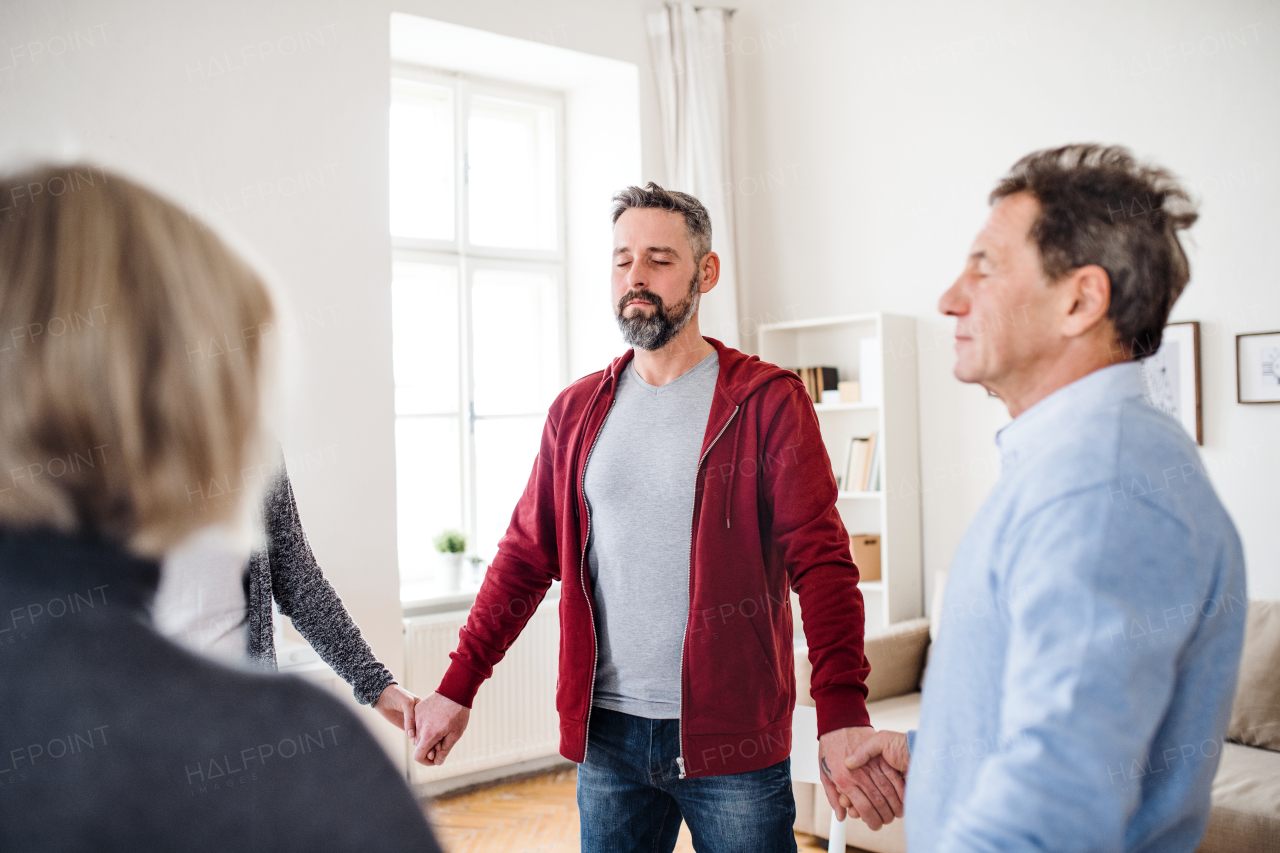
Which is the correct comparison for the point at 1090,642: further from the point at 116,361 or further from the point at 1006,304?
the point at 116,361

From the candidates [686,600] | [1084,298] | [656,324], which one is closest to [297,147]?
[656,324]

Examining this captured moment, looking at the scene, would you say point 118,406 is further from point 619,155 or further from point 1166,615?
point 619,155

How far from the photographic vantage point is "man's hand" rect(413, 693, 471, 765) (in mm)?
1759

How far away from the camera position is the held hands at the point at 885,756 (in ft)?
4.74

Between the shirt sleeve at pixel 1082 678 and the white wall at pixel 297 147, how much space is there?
9.23 feet

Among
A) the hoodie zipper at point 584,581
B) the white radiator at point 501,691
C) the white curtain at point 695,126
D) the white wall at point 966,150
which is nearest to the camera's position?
the hoodie zipper at point 584,581

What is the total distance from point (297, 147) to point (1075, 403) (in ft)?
10.4

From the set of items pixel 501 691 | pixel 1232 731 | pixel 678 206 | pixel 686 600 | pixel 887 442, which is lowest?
pixel 501 691

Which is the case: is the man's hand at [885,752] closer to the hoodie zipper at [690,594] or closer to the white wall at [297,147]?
the hoodie zipper at [690,594]

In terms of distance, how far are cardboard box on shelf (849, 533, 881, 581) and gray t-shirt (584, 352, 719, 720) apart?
245cm

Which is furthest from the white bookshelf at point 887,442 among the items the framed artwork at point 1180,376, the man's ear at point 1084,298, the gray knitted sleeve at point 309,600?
the man's ear at point 1084,298

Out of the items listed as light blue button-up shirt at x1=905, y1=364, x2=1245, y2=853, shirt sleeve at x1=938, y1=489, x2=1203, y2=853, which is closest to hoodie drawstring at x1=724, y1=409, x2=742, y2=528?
light blue button-up shirt at x1=905, y1=364, x2=1245, y2=853

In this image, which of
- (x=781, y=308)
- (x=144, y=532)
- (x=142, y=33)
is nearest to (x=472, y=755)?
(x=781, y=308)

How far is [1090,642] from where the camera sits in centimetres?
77
